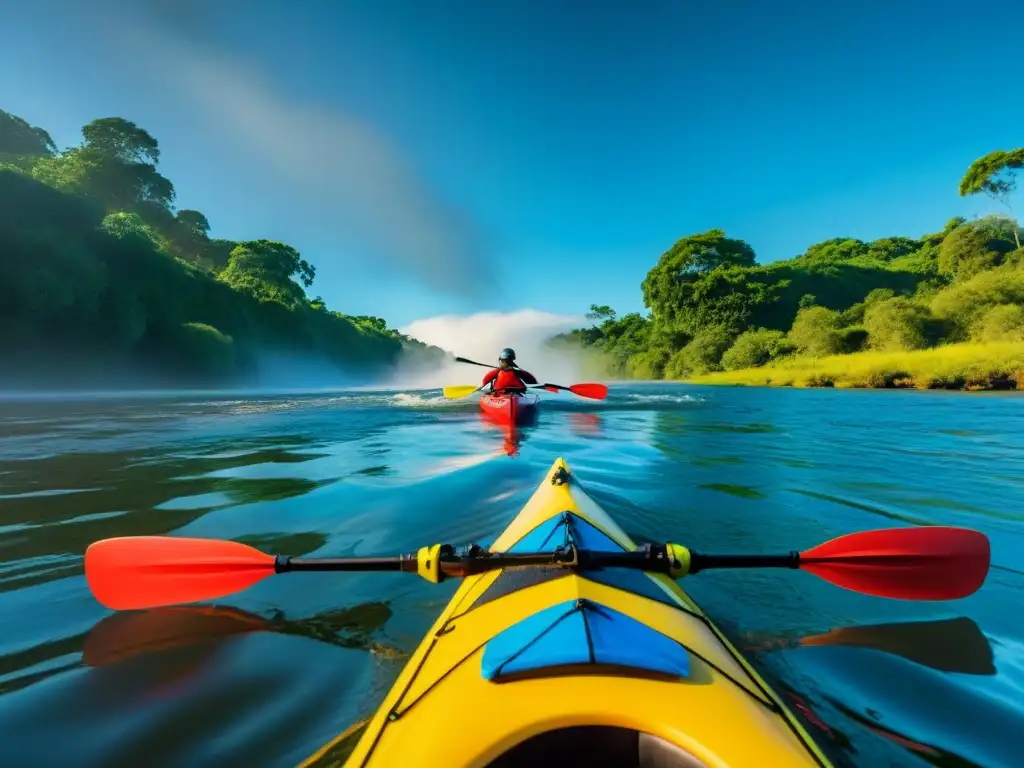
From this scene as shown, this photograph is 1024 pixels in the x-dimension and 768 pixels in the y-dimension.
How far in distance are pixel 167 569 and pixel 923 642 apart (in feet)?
13.7

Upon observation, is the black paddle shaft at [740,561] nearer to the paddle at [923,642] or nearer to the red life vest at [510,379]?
the paddle at [923,642]

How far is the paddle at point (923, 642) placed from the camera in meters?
2.26

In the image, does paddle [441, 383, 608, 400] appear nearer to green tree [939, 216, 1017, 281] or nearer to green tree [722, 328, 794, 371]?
green tree [722, 328, 794, 371]

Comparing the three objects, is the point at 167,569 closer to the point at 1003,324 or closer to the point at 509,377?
the point at 509,377

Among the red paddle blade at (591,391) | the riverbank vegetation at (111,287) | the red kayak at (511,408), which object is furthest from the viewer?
the riverbank vegetation at (111,287)

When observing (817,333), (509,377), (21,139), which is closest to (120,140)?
(21,139)

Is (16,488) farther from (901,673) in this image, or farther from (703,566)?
(901,673)

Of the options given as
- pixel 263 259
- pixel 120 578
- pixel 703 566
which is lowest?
pixel 120 578

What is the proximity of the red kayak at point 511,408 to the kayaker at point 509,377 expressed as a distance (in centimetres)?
26

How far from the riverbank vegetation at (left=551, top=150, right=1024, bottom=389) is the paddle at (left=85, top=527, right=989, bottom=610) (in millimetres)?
21857

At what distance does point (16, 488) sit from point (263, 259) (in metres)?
53.8

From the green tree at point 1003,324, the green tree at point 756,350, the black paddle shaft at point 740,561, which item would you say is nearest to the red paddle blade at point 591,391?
the black paddle shaft at point 740,561

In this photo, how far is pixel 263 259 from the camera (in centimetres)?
5172

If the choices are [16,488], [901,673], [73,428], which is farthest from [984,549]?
[73,428]
